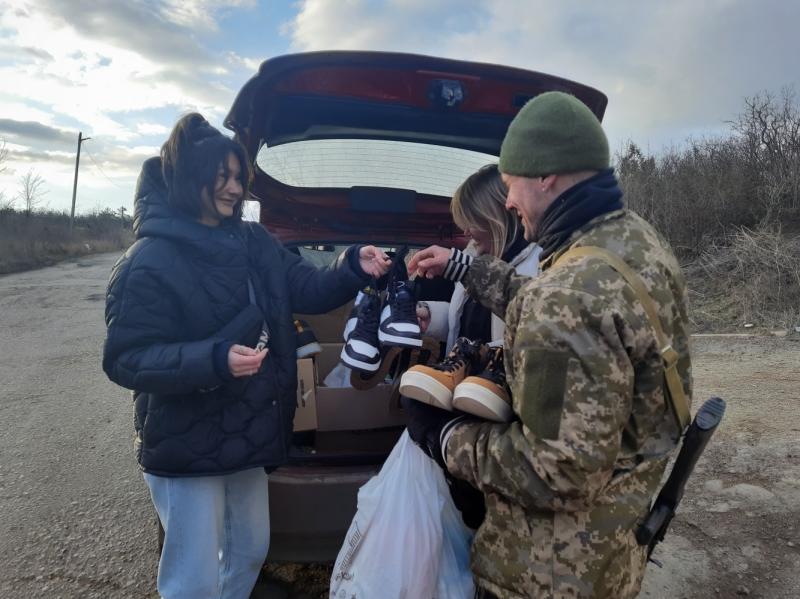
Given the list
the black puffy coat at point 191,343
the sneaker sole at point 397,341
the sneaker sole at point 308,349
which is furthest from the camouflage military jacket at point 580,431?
the sneaker sole at point 308,349

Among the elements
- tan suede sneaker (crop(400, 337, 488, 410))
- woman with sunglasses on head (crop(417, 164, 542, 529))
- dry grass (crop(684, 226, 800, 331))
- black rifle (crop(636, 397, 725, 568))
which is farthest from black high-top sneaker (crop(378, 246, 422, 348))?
dry grass (crop(684, 226, 800, 331))

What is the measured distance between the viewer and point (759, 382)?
482 cm

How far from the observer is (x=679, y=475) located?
136 centimetres

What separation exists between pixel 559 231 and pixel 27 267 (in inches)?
748

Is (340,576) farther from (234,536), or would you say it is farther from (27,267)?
(27,267)

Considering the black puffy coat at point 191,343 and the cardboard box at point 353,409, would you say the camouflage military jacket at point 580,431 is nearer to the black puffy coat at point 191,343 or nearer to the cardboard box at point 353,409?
the black puffy coat at point 191,343

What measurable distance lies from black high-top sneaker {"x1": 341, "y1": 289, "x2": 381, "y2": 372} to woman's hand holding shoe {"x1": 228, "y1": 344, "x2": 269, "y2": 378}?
34cm

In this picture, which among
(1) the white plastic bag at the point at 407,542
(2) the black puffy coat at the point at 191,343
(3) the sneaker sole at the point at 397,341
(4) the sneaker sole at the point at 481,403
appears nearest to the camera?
(4) the sneaker sole at the point at 481,403

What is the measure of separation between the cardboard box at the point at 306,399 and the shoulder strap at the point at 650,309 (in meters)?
1.32

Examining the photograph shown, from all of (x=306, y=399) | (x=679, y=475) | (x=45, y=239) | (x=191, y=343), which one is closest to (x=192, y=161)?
(x=191, y=343)

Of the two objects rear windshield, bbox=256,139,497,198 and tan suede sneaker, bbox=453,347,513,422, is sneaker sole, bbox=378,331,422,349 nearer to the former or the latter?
tan suede sneaker, bbox=453,347,513,422

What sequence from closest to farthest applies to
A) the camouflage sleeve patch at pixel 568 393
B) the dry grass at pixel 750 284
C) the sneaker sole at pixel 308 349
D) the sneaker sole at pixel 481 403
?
the camouflage sleeve patch at pixel 568 393 → the sneaker sole at pixel 481 403 → the sneaker sole at pixel 308 349 → the dry grass at pixel 750 284

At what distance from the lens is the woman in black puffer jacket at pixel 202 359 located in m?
1.52

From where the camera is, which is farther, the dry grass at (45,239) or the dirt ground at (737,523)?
the dry grass at (45,239)
